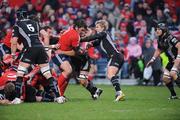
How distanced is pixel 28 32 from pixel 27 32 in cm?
2

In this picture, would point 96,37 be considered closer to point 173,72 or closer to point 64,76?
point 64,76

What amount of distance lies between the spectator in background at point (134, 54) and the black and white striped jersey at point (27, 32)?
31.7 feet

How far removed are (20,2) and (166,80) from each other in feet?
40.9

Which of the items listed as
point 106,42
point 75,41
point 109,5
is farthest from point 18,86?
point 109,5

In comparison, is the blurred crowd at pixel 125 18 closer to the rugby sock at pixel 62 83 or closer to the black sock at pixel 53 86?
the rugby sock at pixel 62 83

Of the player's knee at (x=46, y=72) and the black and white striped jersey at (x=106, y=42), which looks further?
the black and white striped jersey at (x=106, y=42)

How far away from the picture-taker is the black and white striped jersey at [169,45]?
16188mm

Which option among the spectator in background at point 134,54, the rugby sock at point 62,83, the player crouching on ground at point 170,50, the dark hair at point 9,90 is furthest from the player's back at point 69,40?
the spectator in background at point 134,54

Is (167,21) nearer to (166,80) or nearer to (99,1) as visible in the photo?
(99,1)

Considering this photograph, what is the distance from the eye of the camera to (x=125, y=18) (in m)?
25.5

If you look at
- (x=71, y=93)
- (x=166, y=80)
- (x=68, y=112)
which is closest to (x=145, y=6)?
(x=71, y=93)

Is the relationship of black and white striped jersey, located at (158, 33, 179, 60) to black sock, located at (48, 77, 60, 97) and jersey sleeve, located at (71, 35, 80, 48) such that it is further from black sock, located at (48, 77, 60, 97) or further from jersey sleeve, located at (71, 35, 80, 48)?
black sock, located at (48, 77, 60, 97)

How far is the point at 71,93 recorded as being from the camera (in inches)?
745

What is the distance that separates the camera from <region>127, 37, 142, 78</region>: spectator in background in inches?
947
